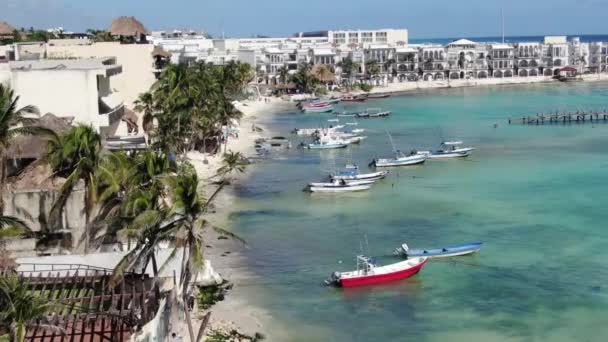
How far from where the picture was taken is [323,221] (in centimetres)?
4581

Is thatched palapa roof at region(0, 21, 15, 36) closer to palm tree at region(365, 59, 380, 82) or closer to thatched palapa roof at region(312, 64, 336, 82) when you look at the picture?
thatched palapa roof at region(312, 64, 336, 82)

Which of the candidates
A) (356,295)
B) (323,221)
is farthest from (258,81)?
(356,295)

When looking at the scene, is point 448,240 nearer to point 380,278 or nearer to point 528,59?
point 380,278

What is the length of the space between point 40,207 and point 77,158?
11.0ft

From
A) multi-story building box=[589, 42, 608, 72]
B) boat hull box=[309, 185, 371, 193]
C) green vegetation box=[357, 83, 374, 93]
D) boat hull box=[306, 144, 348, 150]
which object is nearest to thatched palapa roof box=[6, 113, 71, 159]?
boat hull box=[309, 185, 371, 193]

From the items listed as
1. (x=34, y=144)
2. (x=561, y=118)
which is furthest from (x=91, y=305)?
(x=561, y=118)

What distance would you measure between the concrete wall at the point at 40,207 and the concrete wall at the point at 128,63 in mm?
25865

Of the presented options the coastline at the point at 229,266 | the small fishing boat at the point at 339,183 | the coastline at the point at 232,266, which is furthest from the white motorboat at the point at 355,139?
the small fishing boat at the point at 339,183

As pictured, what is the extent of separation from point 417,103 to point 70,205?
99.2 metres

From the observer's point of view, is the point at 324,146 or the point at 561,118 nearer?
the point at 324,146

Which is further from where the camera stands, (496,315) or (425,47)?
(425,47)

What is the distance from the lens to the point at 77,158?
88.5 ft

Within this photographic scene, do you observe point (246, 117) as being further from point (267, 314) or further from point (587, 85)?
point (587, 85)

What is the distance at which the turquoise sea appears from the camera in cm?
3011
